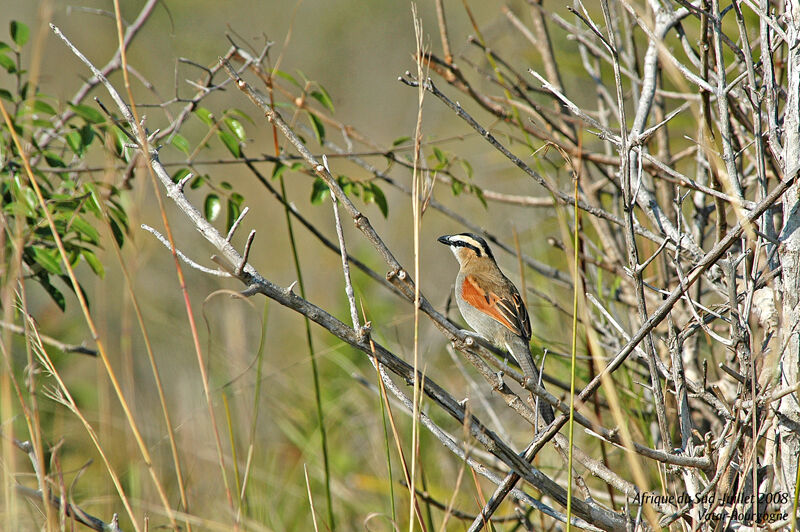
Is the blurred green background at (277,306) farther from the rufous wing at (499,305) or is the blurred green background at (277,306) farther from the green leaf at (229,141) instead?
the green leaf at (229,141)

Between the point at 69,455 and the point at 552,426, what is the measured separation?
499cm

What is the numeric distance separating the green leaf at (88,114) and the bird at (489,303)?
240cm

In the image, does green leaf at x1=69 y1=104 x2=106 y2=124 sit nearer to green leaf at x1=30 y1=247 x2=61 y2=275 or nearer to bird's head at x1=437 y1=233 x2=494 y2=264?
green leaf at x1=30 y1=247 x2=61 y2=275

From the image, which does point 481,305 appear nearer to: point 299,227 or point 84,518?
point 84,518

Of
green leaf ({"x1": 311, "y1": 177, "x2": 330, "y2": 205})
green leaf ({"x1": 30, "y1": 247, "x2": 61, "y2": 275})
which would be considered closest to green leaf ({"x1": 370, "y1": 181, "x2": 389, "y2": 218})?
green leaf ({"x1": 311, "y1": 177, "x2": 330, "y2": 205})

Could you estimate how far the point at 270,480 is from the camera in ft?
15.0

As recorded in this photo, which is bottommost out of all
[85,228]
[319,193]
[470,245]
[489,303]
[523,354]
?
[85,228]

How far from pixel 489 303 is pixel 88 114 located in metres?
2.67

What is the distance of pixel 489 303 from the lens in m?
4.75

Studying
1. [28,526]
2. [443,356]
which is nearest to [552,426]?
[28,526]

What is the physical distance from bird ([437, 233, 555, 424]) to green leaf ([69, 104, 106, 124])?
2.40 m

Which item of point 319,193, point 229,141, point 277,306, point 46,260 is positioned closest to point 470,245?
point 319,193

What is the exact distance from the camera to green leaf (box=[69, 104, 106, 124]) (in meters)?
3.14

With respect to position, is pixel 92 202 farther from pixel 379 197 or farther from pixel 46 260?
pixel 379 197
